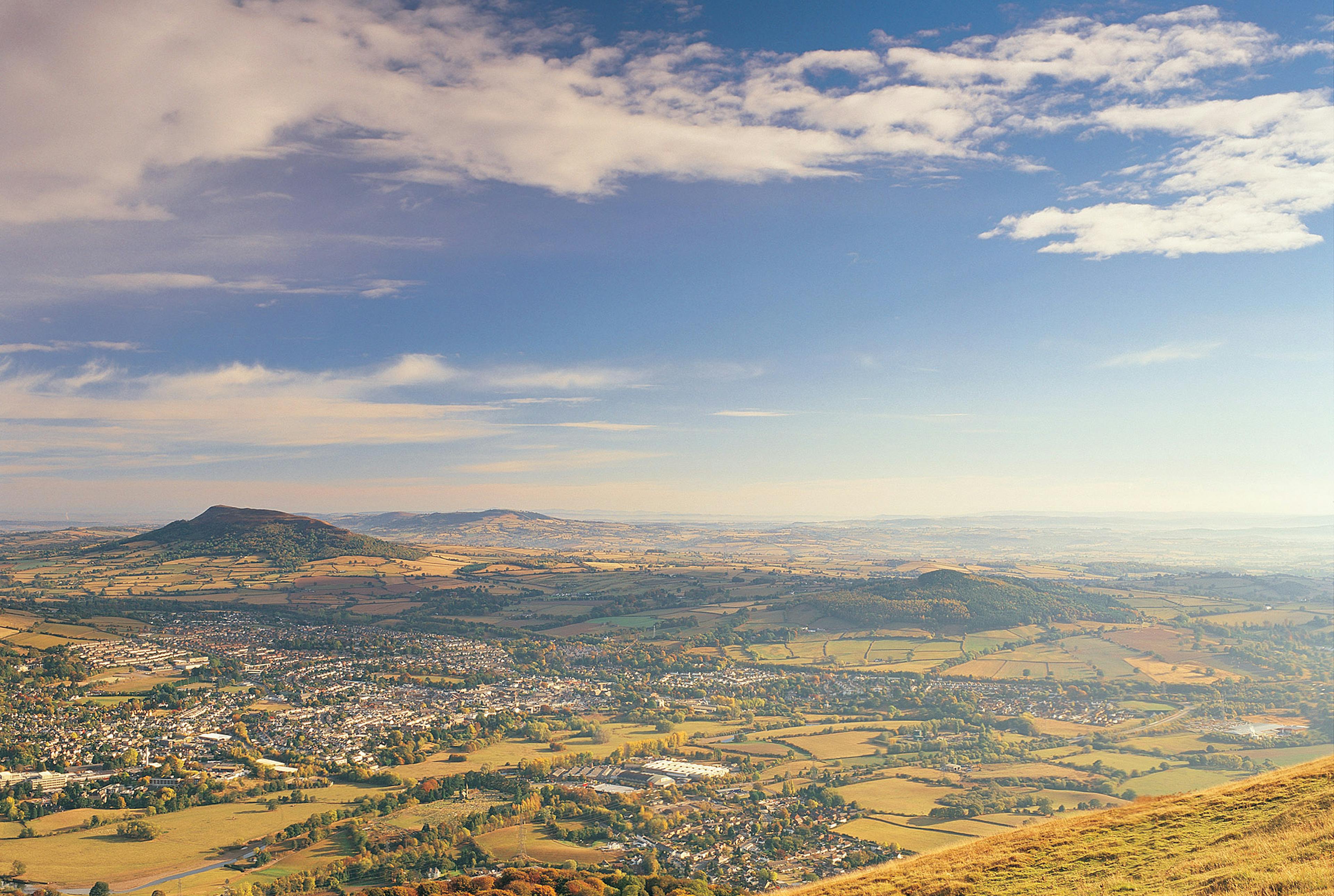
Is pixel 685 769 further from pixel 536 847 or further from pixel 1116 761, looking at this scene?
pixel 1116 761

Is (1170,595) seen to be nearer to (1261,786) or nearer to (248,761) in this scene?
(1261,786)

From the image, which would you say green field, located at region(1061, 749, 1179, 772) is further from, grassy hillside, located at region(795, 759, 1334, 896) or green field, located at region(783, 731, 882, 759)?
grassy hillside, located at region(795, 759, 1334, 896)

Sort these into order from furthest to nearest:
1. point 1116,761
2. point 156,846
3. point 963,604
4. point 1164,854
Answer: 1. point 963,604
2. point 1116,761
3. point 156,846
4. point 1164,854

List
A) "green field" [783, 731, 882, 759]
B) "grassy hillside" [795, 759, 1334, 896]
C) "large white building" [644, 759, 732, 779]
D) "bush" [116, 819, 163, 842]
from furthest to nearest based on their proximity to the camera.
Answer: "green field" [783, 731, 882, 759]
"large white building" [644, 759, 732, 779]
"bush" [116, 819, 163, 842]
"grassy hillside" [795, 759, 1334, 896]

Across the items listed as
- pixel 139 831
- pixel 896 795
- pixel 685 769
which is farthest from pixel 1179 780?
pixel 139 831

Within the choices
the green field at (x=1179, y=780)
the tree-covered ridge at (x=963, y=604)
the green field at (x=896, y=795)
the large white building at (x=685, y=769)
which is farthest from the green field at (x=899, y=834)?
the tree-covered ridge at (x=963, y=604)

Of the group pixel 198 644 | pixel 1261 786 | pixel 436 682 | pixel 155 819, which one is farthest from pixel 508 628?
pixel 1261 786

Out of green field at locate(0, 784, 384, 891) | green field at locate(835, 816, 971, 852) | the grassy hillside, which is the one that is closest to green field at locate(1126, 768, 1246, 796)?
green field at locate(835, 816, 971, 852)
